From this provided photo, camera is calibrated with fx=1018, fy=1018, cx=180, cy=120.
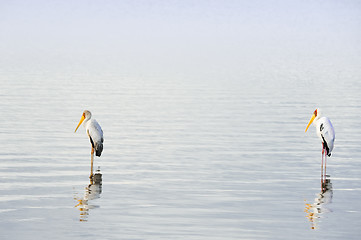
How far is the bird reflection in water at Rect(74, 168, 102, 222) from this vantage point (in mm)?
16703

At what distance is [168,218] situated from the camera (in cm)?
1634

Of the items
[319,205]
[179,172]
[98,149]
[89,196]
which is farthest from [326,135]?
[89,196]

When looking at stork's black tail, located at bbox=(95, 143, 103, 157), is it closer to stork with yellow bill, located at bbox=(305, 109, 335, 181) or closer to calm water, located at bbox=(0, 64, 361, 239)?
calm water, located at bbox=(0, 64, 361, 239)

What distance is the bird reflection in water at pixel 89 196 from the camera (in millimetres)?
16703

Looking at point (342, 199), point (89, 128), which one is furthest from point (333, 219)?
point (89, 128)

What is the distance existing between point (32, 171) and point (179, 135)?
26.2 feet

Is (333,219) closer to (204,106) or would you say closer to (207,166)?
(207,166)

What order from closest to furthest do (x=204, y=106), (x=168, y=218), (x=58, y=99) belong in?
(x=168, y=218) < (x=204, y=106) < (x=58, y=99)

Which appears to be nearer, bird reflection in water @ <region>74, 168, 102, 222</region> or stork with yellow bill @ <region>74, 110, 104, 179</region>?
bird reflection in water @ <region>74, 168, 102, 222</region>

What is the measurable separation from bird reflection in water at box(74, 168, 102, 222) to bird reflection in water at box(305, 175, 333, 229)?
3.59 m

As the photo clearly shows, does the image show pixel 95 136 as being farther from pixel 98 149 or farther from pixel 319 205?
pixel 319 205

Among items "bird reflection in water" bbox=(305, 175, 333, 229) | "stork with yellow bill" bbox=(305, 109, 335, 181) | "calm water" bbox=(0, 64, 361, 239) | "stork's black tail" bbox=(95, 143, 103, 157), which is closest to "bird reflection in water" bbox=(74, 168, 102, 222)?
"calm water" bbox=(0, 64, 361, 239)

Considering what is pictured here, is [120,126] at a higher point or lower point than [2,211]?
higher

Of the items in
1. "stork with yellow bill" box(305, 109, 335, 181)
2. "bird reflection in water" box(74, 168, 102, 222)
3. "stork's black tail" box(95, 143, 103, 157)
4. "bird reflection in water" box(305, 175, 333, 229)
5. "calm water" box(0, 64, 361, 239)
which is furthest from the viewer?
"stork with yellow bill" box(305, 109, 335, 181)
